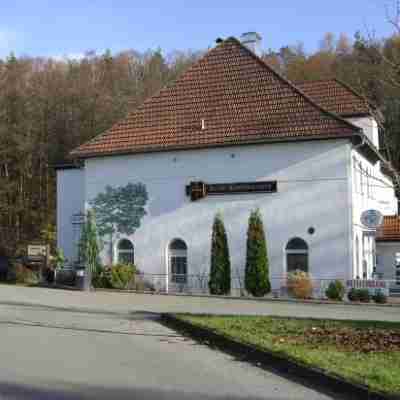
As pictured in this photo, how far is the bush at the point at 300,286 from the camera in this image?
24500 mm

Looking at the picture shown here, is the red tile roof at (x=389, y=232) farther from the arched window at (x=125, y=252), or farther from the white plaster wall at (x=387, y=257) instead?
the arched window at (x=125, y=252)

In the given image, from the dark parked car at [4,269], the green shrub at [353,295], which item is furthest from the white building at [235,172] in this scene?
the dark parked car at [4,269]

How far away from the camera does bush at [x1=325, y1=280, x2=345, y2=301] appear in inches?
939

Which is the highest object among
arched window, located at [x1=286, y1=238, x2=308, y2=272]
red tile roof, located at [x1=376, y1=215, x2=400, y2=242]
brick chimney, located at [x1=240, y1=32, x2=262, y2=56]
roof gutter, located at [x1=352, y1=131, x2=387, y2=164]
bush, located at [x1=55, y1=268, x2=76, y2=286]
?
brick chimney, located at [x1=240, y1=32, x2=262, y2=56]

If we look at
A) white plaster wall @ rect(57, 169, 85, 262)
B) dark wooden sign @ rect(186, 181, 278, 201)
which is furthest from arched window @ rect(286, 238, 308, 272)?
white plaster wall @ rect(57, 169, 85, 262)

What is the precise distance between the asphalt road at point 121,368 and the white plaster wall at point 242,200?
39.1 ft

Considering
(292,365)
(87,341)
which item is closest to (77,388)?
(292,365)

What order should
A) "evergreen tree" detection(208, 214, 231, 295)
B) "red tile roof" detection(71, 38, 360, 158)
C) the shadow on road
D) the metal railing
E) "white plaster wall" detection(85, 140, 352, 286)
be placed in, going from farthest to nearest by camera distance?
"red tile roof" detection(71, 38, 360, 158) → "evergreen tree" detection(208, 214, 231, 295) → "white plaster wall" detection(85, 140, 352, 286) → the metal railing → the shadow on road

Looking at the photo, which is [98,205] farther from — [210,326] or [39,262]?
[210,326]

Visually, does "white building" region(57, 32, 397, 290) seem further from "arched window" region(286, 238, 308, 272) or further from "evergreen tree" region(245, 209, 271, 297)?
"evergreen tree" region(245, 209, 271, 297)

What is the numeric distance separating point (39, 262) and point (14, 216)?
66.2 feet

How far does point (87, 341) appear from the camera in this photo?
42.5ft

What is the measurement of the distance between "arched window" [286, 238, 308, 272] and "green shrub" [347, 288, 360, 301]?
2.72 metres

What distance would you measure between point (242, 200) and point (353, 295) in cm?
626
